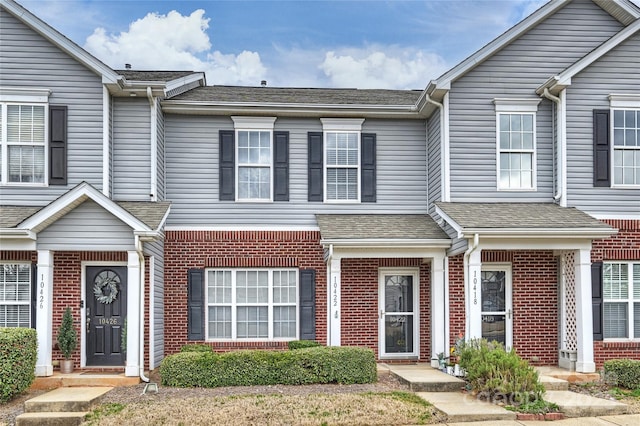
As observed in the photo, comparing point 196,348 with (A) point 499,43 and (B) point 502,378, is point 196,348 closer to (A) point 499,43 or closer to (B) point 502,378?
(B) point 502,378

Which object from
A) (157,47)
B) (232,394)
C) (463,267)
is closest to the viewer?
(232,394)

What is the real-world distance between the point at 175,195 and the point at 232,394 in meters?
5.58

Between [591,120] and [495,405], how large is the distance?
715 centimetres

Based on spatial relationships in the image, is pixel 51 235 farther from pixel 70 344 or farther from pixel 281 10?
pixel 281 10

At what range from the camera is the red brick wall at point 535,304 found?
14.9m

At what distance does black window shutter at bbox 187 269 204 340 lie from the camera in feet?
49.8

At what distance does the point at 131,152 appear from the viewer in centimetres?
1449

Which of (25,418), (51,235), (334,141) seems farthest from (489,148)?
(25,418)

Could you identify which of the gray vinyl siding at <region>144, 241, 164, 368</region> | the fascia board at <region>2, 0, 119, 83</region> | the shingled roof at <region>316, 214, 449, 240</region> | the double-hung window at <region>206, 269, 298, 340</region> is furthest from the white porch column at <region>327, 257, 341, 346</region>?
the fascia board at <region>2, 0, 119, 83</region>

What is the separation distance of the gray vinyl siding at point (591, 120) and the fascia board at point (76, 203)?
30.1 ft

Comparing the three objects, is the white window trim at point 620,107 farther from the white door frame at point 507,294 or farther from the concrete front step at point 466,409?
the concrete front step at point 466,409

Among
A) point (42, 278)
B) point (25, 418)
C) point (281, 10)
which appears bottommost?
point (25, 418)

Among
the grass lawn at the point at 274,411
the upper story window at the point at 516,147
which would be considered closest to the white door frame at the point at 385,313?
the upper story window at the point at 516,147

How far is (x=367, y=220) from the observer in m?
15.4
